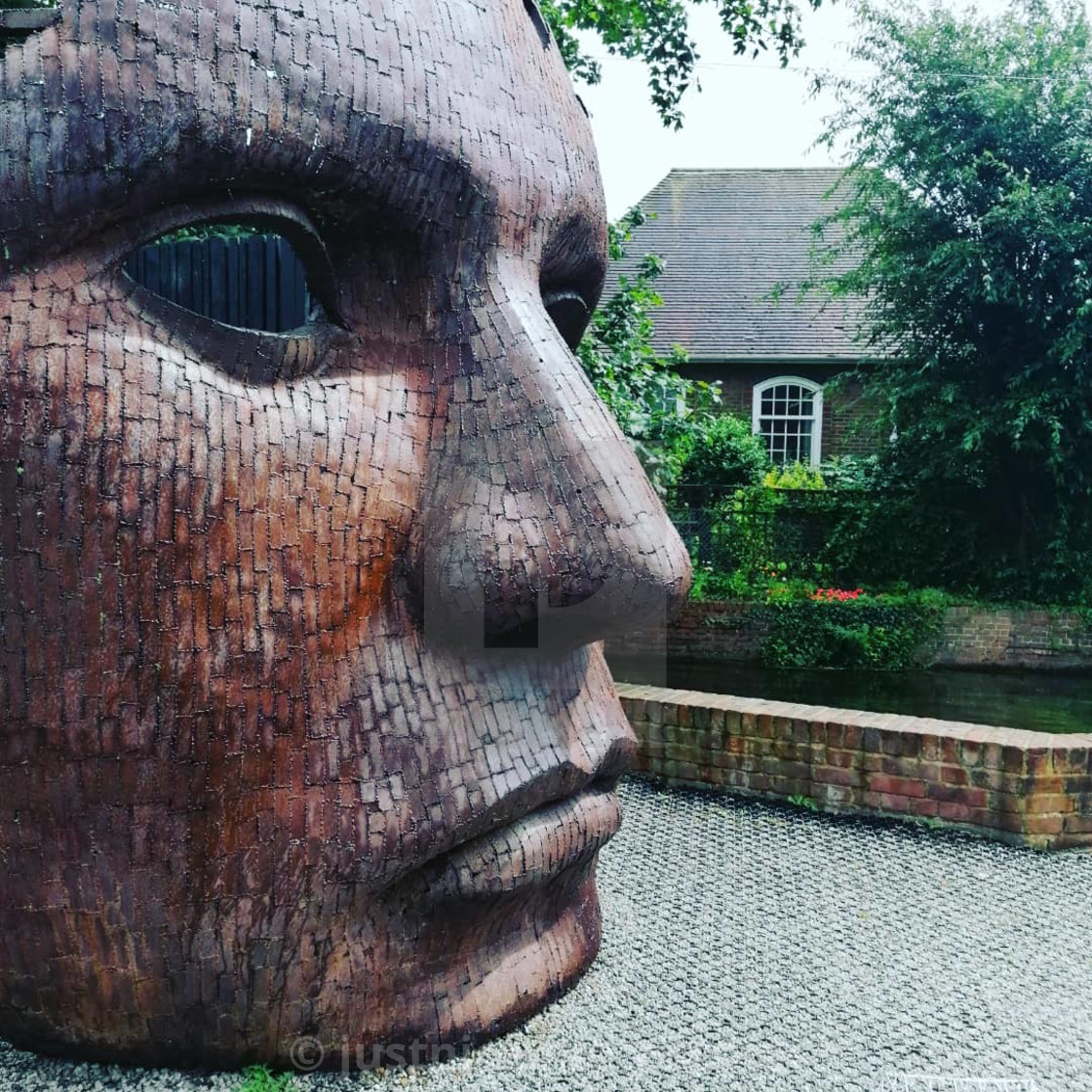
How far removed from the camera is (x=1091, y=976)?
283cm

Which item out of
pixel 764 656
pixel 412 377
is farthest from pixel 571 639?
pixel 764 656

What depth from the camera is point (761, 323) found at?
19984 millimetres

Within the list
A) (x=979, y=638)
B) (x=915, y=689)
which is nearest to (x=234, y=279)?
(x=915, y=689)

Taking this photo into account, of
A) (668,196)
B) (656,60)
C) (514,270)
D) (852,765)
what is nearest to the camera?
(514,270)

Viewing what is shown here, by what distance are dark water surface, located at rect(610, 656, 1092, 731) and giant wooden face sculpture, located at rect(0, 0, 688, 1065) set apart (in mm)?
6526

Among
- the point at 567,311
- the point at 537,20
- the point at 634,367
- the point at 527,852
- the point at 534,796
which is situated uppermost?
the point at 537,20

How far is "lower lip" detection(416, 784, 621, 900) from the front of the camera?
6.36 feet

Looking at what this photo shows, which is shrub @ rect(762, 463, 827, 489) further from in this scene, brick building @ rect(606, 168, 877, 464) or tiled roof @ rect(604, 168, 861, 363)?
tiled roof @ rect(604, 168, 861, 363)

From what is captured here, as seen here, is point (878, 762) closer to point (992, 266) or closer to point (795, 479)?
point (992, 266)

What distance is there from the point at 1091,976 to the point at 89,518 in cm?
282

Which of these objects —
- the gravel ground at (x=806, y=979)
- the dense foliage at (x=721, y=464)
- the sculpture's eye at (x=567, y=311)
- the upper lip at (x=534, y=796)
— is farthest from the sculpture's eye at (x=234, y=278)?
the dense foliage at (x=721, y=464)

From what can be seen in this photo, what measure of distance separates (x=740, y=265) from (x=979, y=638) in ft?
37.8

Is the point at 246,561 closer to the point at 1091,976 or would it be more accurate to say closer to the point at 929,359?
the point at 1091,976

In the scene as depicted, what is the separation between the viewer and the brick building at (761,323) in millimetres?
19328
